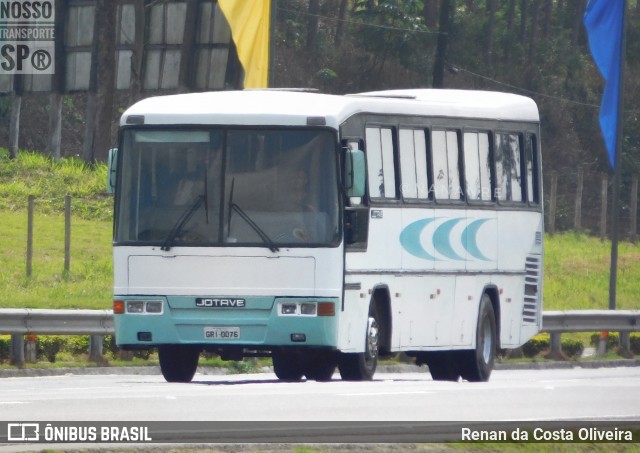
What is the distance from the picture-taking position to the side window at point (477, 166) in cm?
2047

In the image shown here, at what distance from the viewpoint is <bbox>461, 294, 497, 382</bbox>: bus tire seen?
20859 millimetres

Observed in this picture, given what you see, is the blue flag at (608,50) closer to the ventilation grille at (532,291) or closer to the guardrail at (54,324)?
the ventilation grille at (532,291)

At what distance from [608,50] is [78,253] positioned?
1036 cm

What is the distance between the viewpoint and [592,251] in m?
44.1

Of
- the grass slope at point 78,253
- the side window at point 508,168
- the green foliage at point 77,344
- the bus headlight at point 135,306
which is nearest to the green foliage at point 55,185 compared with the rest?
the grass slope at point 78,253

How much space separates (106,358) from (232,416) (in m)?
11.4

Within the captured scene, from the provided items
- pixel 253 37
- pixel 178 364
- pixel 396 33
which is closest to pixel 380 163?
pixel 178 364

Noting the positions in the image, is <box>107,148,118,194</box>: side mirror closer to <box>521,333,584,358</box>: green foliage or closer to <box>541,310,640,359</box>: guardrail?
<box>541,310,640,359</box>: guardrail

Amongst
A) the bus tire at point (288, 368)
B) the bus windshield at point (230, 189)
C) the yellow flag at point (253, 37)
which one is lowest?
the bus tire at point (288, 368)

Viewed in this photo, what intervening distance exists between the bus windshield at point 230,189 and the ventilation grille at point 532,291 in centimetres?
555

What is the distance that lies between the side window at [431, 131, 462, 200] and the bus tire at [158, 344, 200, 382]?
3196mm

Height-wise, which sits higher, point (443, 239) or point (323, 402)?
point (443, 239)

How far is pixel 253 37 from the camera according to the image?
27703 millimetres

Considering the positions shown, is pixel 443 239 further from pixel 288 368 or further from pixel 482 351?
pixel 288 368
